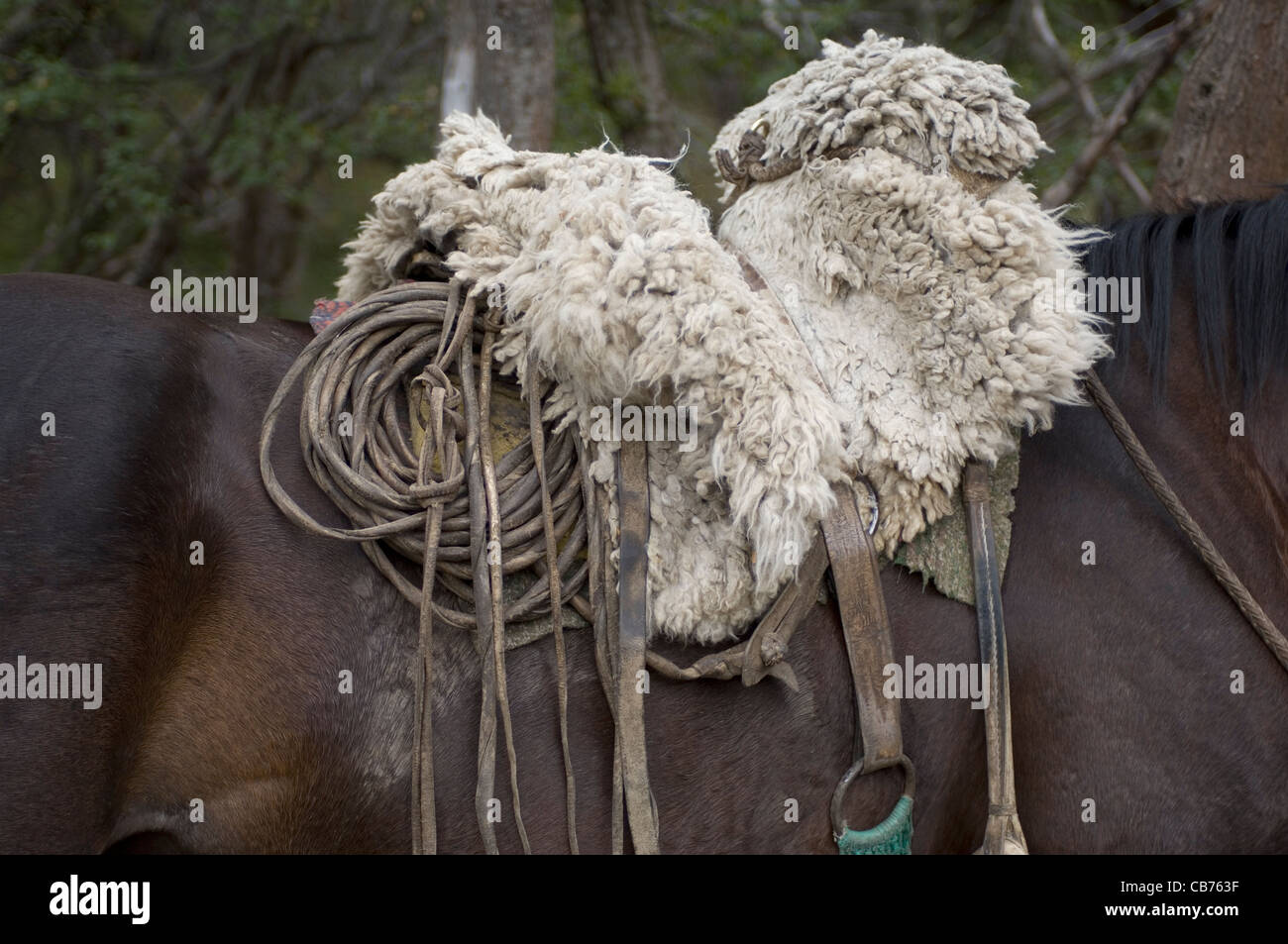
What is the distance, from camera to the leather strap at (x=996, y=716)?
1.96m

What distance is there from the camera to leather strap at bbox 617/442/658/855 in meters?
1.88

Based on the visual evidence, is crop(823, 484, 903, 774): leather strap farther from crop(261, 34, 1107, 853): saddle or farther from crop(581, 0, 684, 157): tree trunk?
crop(581, 0, 684, 157): tree trunk

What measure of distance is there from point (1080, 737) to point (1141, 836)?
208mm

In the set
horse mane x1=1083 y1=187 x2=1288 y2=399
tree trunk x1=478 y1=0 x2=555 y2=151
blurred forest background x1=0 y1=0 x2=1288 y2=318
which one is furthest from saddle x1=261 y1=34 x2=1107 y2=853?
blurred forest background x1=0 y1=0 x2=1288 y2=318

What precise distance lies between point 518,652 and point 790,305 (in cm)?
87

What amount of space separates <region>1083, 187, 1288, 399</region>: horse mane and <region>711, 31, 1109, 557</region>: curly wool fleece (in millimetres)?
100

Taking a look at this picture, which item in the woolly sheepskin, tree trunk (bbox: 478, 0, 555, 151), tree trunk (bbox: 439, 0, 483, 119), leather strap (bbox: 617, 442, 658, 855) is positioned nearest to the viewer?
leather strap (bbox: 617, 442, 658, 855)

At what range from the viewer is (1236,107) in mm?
Result: 3713

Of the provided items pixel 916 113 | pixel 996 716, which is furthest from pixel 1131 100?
pixel 996 716

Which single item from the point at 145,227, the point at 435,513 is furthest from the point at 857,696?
the point at 145,227

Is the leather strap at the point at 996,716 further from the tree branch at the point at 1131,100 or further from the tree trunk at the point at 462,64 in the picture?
the tree trunk at the point at 462,64

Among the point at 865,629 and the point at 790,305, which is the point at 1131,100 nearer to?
the point at 790,305

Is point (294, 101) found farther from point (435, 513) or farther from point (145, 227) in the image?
point (435, 513)

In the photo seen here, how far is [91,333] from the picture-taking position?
1908 millimetres
